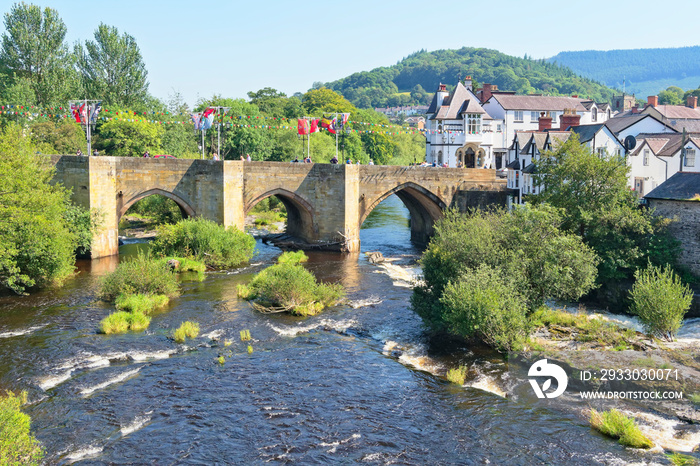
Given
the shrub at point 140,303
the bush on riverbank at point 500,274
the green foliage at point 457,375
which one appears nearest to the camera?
the green foliage at point 457,375

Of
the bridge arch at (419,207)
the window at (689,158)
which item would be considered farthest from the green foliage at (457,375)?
the bridge arch at (419,207)

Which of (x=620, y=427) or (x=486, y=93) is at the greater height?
(x=486, y=93)

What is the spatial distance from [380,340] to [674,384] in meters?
13.1

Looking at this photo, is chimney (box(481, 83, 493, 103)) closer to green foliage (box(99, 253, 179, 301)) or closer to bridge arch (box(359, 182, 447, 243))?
bridge arch (box(359, 182, 447, 243))

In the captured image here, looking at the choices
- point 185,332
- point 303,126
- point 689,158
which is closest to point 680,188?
point 689,158

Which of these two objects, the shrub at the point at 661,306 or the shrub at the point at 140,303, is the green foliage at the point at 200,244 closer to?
the shrub at the point at 140,303

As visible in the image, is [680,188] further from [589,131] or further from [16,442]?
[16,442]

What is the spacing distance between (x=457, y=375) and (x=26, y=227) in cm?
2552

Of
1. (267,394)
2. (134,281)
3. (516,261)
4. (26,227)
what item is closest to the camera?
(267,394)

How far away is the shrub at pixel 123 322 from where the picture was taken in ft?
106

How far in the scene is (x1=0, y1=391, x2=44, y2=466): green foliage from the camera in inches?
715

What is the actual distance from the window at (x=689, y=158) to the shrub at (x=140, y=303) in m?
36.3

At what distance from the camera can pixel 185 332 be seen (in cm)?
3209

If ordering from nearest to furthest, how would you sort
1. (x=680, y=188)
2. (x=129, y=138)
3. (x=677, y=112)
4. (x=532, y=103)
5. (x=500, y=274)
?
(x=500, y=274) < (x=680, y=188) < (x=129, y=138) < (x=677, y=112) < (x=532, y=103)
